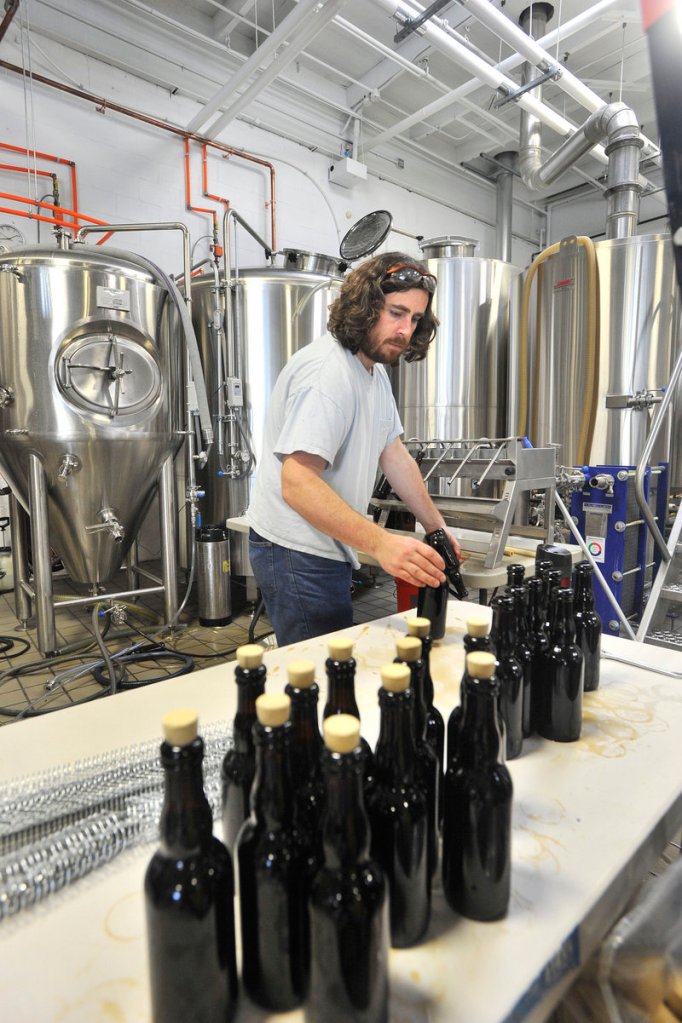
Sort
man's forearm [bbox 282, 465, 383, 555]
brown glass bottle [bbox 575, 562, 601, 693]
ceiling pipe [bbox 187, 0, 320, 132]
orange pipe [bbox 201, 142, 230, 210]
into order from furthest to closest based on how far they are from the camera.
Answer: orange pipe [bbox 201, 142, 230, 210]
ceiling pipe [bbox 187, 0, 320, 132]
man's forearm [bbox 282, 465, 383, 555]
brown glass bottle [bbox 575, 562, 601, 693]

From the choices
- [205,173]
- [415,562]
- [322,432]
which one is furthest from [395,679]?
[205,173]

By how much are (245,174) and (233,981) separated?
5.30m

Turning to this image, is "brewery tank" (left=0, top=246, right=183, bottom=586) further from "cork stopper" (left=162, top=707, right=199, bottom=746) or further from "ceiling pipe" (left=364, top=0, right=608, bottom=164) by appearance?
"cork stopper" (left=162, top=707, right=199, bottom=746)

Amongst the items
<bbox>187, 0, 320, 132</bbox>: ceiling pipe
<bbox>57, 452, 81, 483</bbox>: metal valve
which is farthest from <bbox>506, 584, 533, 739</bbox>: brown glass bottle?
<bbox>187, 0, 320, 132</bbox>: ceiling pipe

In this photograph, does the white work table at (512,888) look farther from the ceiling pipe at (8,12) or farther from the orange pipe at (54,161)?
the ceiling pipe at (8,12)

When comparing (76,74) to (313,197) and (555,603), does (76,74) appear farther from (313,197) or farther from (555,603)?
(555,603)

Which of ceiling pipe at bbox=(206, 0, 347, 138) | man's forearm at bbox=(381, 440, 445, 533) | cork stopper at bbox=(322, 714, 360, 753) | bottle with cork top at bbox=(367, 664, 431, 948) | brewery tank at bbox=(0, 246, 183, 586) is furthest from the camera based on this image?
ceiling pipe at bbox=(206, 0, 347, 138)

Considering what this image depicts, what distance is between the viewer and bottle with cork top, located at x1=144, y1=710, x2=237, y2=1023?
412 mm

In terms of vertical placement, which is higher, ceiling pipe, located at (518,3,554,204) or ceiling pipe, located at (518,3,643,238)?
ceiling pipe, located at (518,3,554,204)

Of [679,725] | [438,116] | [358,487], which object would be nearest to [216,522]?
[358,487]

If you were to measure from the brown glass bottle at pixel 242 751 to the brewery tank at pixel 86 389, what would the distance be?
259cm

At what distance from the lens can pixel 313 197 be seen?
5.11 metres

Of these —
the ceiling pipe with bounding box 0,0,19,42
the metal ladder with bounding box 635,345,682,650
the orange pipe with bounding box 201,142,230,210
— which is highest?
the ceiling pipe with bounding box 0,0,19,42

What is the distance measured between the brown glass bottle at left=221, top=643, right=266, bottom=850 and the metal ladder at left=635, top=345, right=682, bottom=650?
2.24m
